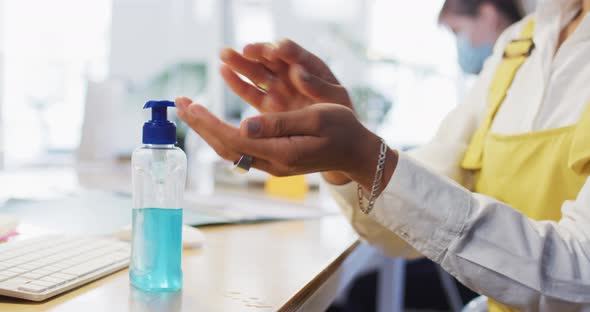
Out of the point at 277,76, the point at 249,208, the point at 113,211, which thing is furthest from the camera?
the point at 249,208

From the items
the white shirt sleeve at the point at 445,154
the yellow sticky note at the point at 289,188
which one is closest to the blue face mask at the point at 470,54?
the yellow sticky note at the point at 289,188

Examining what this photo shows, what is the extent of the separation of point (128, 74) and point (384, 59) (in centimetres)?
104

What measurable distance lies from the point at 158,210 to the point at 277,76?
0.25 meters

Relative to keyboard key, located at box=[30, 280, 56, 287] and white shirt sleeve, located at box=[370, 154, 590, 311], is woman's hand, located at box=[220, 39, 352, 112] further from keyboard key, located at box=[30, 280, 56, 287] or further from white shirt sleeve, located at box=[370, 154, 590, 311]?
keyboard key, located at box=[30, 280, 56, 287]

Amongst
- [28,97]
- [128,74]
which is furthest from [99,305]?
[128,74]

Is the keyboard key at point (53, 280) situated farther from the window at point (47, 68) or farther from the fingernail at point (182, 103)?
the window at point (47, 68)

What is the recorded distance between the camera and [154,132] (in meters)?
0.59

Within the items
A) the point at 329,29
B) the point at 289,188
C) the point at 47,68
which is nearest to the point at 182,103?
the point at 289,188

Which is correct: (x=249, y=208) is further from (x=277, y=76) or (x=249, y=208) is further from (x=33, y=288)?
(x=33, y=288)

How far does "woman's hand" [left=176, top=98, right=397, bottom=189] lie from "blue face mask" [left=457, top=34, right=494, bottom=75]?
5.50 ft

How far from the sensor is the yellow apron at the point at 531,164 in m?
0.81

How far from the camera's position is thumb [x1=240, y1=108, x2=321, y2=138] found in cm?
56

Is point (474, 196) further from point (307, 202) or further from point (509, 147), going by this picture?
point (307, 202)

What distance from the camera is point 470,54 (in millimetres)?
2301
